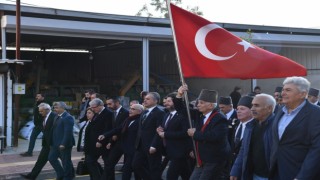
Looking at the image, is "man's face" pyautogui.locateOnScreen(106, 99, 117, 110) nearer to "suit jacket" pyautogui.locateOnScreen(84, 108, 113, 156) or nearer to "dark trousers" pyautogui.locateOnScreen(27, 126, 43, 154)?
"suit jacket" pyautogui.locateOnScreen(84, 108, 113, 156)

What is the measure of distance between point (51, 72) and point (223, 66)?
Answer: 27.2m

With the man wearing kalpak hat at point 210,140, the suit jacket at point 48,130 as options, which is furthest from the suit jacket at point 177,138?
the suit jacket at point 48,130

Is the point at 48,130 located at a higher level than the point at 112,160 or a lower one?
higher

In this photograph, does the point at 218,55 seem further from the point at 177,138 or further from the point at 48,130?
the point at 48,130

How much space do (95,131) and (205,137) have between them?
3404mm

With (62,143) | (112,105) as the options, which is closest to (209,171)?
(62,143)

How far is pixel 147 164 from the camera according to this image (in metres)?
8.94

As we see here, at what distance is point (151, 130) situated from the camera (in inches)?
346

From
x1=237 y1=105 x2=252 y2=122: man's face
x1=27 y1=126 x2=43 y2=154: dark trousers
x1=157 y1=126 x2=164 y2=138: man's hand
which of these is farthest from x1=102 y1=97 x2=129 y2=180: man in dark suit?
x1=27 y1=126 x2=43 y2=154: dark trousers

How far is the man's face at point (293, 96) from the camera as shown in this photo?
493 centimetres

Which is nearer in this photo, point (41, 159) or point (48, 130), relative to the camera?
point (48, 130)

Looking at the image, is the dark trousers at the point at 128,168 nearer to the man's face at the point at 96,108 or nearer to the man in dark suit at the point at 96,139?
the man in dark suit at the point at 96,139

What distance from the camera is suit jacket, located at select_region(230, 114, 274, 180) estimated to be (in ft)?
18.1

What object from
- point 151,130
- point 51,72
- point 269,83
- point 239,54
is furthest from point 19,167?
point 51,72
